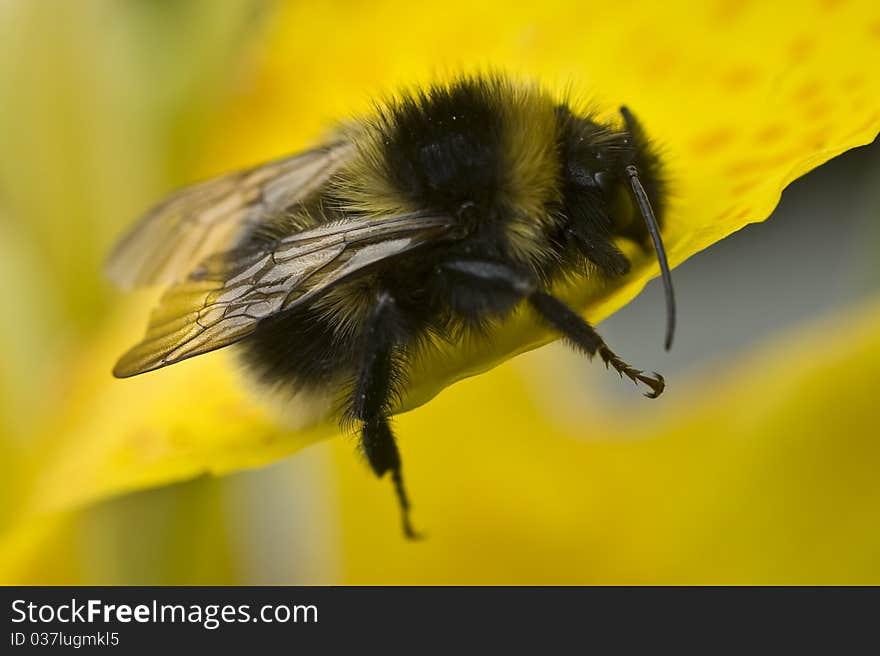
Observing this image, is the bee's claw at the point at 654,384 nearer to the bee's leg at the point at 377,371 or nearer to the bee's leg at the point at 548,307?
the bee's leg at the point at 548,307

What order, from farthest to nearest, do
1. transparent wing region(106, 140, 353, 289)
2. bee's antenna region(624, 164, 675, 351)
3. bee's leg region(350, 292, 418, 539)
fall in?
transparent wing region(106, 140, 353, 289) < bee's leg region(350, 292, 418, 539) < bee's antenna region(624, 164, 675, 351)

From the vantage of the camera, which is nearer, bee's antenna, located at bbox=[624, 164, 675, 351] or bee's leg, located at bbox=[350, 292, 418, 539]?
bee's antenna, located at bbox=[624, 164, 675, 351]

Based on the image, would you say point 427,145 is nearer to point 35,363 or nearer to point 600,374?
point 35,363

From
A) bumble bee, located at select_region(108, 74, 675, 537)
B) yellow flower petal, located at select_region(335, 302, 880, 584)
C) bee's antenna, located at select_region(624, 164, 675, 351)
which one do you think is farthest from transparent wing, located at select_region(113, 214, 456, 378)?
yellow flower petal, located at select_region(335, 302, 880, 584)

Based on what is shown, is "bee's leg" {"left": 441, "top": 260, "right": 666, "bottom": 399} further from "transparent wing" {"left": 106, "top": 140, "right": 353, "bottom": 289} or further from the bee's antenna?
"transparent wing" {"left": 106, "top": 140, "right": 353, "bottom": 289}

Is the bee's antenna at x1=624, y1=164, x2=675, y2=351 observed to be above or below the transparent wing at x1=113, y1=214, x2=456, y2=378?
below

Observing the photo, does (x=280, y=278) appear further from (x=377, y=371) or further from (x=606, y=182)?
(x=606, y=182)

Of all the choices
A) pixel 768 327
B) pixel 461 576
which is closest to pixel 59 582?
pixel 461 576
